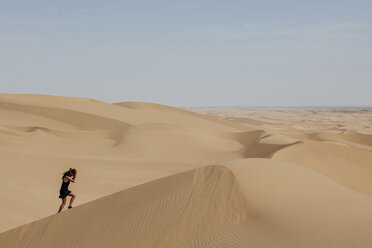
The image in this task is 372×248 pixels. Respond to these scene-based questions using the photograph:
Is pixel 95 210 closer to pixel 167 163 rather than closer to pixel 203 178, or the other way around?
pixel 203 178

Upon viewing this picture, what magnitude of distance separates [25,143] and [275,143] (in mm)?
11420

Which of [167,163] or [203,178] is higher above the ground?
[203,178]

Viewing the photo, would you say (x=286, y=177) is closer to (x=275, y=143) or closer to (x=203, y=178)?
A: (x=203, y=178)

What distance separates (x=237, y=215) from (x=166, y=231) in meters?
1.04

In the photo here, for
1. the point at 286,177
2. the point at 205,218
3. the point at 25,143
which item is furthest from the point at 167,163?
the point at 205,218

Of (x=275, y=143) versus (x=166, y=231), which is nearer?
(x=166, y=231)

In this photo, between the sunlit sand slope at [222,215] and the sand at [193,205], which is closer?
the sunlit sand slope at [222,215]

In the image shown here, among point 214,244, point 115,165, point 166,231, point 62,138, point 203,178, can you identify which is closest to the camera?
point 214,244

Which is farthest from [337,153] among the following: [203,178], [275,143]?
[203,178]

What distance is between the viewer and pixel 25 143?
68.1ft

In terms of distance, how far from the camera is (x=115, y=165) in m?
18.2

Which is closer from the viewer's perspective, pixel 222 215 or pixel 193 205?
pixel 222 215

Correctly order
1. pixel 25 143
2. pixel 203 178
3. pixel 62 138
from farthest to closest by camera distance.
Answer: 1. pixel 62 138
2. pixel 25 143
3. pixel 203 178

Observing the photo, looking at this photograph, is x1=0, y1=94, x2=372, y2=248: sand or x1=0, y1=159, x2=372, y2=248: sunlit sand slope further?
x1=0, y1=94, x2=372, y2=248: sand
